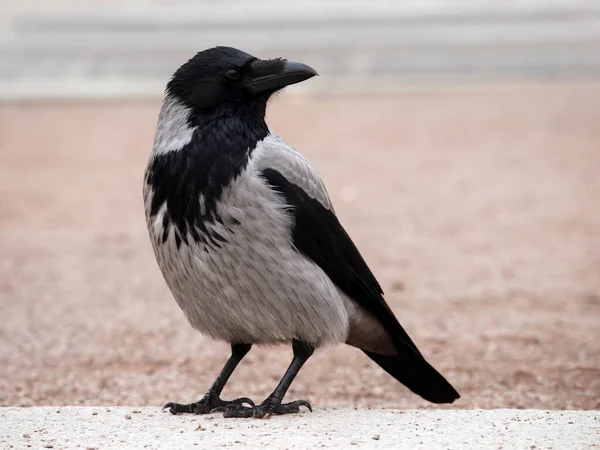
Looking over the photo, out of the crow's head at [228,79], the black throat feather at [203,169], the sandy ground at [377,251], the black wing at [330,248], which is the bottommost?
the sandy ground at [377,251]

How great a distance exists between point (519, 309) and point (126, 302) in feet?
8.93

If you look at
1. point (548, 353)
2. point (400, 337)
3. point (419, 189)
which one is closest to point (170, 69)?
point (419, 189)

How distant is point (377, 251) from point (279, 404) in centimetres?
508

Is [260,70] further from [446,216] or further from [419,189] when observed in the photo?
[419,189]

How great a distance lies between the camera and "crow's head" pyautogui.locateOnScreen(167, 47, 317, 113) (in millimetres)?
3822

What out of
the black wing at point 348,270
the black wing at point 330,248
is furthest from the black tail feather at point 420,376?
the black wing at point 330,248

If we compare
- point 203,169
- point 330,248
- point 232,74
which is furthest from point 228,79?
point 330,248

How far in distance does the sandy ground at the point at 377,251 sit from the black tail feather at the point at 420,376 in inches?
25.0

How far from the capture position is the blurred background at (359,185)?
5719mm

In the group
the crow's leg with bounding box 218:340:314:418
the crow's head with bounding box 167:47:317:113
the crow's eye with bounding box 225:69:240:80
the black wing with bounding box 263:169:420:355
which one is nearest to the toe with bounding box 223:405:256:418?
the crow's leg with bounding box 218:340:314:418

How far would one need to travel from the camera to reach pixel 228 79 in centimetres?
383

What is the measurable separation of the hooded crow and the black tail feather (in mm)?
383

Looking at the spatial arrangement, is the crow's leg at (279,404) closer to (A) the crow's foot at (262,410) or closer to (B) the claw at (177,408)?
(A) the crow's foot at (262,410)

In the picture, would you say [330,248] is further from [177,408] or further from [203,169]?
[177,408]
